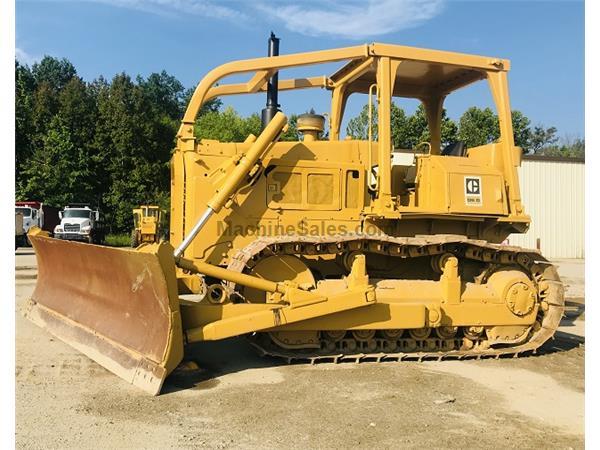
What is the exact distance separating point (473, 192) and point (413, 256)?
4.11 feet

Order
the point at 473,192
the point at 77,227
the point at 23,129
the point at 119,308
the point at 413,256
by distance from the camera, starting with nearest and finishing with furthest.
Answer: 1. the point at 119,308
2. the point at 413,256
3. the point at 473,192
4. the point at 77,227
5. the point at 23,129

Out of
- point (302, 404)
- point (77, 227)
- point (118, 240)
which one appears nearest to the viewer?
point (302, 404)

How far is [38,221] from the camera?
31656 millimetres

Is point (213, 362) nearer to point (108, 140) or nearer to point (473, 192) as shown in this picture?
point (473, 192)

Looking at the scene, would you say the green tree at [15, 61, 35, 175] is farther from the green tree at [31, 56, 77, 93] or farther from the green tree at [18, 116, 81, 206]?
the green tree at [31, 56, 77, 93]

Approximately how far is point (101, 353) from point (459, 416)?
4060mm

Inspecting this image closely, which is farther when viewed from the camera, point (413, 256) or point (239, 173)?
point (413, 256)

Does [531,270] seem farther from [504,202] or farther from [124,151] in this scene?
[124,151]

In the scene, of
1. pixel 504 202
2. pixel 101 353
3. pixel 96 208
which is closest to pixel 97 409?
pixel 101 353

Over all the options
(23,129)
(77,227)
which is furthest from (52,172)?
(77,227)

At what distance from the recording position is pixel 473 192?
7.50 meters

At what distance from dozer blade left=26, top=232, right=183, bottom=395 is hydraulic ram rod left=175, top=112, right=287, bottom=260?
0.74m

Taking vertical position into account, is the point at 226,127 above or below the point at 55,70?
below

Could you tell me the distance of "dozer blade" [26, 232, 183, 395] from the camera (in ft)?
18.9
